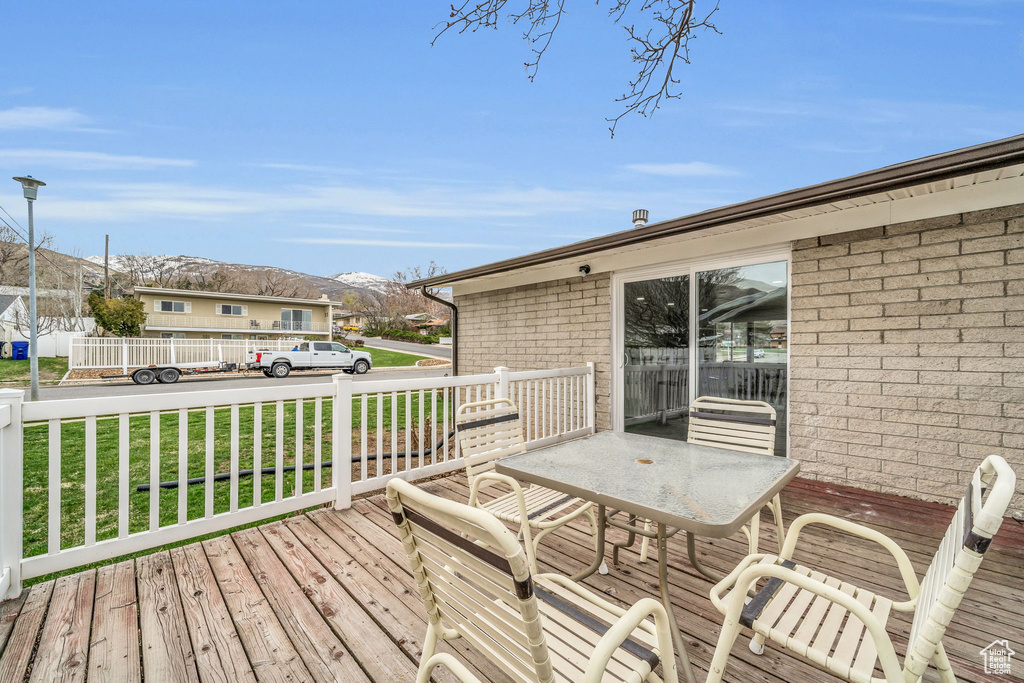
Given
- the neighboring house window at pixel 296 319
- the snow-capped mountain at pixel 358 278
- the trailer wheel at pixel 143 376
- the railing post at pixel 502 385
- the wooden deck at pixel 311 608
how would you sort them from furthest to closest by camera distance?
the snow-capped mountain at pixel 358 278 < the neighboring house window at pixel 296 319 < the trailer wheel at pixel 143 376 < the railing post at pixel 502 385 < the wooden deck at pixel 311 608

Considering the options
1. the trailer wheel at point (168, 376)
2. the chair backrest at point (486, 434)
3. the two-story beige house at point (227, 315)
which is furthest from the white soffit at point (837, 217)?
the two-story beige house at point (227, 315)

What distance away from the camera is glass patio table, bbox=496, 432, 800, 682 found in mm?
1429

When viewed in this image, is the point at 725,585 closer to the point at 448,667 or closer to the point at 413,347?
the point at 448,667

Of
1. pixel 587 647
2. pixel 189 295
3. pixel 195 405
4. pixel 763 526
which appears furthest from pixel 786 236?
pixel 189 295

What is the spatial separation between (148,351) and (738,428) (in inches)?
917

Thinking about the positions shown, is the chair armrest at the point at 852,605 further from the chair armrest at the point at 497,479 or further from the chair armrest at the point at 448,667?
the chair armrest at the point at 497,479

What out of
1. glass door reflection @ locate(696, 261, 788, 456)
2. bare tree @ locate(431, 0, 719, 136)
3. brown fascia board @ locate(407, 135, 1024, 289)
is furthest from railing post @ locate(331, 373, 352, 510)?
glass door reflection @ locate(696, 261, 788, 456)

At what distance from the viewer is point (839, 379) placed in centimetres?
364

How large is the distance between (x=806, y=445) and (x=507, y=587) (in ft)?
13.1

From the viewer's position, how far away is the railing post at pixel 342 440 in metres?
3.10

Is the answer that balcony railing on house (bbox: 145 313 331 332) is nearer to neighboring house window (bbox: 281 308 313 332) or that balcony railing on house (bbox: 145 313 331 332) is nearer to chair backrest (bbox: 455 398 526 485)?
neighboring house window (bbox: 281 308 313 332)

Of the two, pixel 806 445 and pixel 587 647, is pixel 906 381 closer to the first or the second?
pixel 806 445

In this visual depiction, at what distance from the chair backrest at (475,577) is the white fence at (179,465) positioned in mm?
1736

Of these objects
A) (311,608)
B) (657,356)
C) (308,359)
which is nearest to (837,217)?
(657,356)
